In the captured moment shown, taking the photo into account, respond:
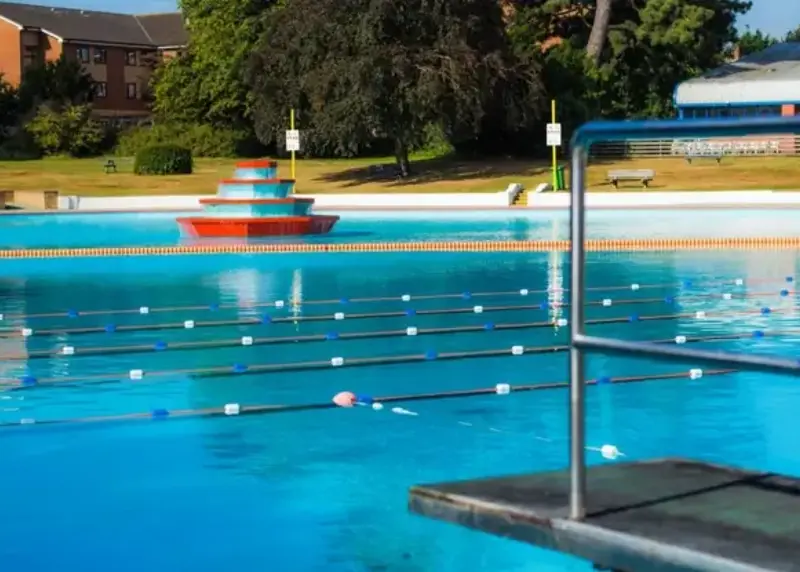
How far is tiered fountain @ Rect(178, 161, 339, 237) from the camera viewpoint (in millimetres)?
25375

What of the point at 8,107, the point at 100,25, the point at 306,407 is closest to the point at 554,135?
the point at 306,407

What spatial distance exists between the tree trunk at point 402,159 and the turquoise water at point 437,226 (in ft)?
27.7

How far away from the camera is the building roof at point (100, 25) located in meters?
70.1

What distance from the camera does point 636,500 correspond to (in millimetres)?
3014

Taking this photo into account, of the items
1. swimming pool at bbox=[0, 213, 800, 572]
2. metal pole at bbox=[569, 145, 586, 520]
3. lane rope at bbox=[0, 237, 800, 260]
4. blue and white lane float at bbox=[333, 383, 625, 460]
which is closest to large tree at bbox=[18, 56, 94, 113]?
lane rope at bbox=[0, 237, 800, 260]

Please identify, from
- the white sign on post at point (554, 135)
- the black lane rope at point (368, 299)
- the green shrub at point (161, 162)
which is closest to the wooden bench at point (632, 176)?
the white sign on post at point (554, 135)

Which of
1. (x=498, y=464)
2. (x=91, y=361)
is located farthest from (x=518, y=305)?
(x=498, y=464)

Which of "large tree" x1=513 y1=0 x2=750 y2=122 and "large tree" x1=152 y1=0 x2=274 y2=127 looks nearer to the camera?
"large tree" x1=513 y1=0 x2=750 y2=122

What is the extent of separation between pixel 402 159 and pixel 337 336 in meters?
31.9

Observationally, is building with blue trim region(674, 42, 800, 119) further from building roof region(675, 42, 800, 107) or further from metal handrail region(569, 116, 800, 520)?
metal handrail region(569, 116, 800, 520)

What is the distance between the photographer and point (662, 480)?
3240mm

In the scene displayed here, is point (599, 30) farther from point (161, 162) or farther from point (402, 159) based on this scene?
point (161, 162)

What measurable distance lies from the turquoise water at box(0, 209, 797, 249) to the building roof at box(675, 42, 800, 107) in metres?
20.5

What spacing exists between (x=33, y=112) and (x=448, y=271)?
4224 centimetres
